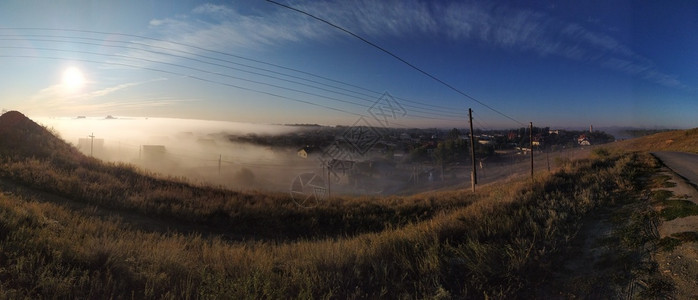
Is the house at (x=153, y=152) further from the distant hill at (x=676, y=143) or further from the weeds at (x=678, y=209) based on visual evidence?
the distant hill at (x=676, y=143)

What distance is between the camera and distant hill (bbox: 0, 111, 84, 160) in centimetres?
1638

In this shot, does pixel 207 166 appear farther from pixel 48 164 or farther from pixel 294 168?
pixel 48 164

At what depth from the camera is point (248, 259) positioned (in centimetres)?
477

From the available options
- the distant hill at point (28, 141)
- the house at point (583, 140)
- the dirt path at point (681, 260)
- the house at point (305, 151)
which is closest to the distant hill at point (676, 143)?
the dirt path at point (681, 260)

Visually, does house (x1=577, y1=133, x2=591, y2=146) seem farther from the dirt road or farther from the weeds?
the weeds

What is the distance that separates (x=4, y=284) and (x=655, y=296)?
6.83 metres

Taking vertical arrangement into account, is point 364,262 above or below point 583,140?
below

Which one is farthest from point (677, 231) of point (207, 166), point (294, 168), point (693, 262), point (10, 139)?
point (207, 166)

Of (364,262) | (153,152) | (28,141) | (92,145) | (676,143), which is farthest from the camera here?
(153,152)

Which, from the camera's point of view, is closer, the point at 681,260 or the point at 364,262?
the point at 681,260

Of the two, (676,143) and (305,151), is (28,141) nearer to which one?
(305,151)

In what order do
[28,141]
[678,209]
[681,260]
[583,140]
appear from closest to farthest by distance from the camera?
[681,260], [678,209], [28,141], [583,140]

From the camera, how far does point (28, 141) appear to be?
17.8 meters

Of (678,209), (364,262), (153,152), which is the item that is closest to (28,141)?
(364,262)
